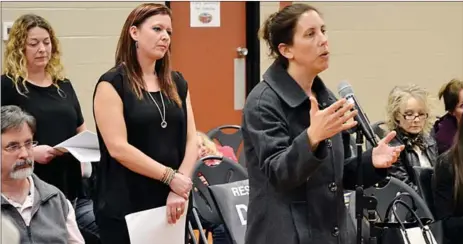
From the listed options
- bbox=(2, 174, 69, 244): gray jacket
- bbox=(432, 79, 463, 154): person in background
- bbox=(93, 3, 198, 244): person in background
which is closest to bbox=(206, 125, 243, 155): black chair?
bbox=(432, 79, 463, 154): person in background

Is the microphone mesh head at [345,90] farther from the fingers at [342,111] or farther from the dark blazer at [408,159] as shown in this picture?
the dark blazer at [408,159]

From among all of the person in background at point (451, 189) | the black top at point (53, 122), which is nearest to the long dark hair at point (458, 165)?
the person in background at point (451, 189)

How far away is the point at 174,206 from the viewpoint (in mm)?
3441

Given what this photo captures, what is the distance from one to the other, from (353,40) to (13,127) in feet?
15.2

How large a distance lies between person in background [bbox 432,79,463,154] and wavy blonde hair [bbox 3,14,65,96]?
2557 millimetres

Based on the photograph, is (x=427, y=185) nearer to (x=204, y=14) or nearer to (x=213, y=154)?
(x=213, y=154)

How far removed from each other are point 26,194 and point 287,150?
1.19 m

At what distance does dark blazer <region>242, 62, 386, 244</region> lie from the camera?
2413mm

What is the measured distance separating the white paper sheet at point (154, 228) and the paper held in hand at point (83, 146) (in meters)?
0.52

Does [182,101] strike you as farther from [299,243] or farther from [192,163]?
[299,243]

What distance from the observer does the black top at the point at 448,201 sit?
3.47 meters

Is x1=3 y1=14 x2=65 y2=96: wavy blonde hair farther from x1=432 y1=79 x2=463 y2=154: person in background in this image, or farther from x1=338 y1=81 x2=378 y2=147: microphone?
x1=432 y1=79 x2=463 y2=154: person in background

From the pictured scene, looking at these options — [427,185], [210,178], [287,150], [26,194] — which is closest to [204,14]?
[210,178]

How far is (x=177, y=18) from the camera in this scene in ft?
21.4
